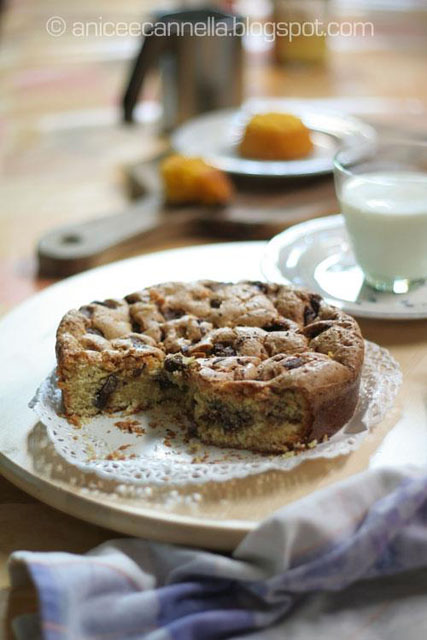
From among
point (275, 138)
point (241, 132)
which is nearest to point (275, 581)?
point (275, 138)

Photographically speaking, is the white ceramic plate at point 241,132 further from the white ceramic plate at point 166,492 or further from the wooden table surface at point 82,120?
the white ceramic plate at point 166,492

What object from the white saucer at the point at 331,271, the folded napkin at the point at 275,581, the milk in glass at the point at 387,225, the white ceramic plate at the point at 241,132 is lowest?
the folded napkin at the point at 275,581

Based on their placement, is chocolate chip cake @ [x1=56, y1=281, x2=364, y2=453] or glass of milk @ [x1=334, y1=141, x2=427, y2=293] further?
glass of milk @ [x1=334, y1=141, x2=427, y2=293]

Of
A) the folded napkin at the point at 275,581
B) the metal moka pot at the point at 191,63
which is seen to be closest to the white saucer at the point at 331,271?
the folded napkin at the point at 275,581

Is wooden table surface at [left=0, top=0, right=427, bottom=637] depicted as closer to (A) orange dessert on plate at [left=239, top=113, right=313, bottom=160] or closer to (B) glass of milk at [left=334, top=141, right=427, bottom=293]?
(B) glass of milk at [left=334, top=141, right=427, bottom=293]

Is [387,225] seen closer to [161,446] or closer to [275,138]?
[161,446]

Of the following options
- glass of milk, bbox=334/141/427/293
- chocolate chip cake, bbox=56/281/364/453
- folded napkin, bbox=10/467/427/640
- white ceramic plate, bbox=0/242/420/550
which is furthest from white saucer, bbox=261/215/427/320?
folded napkin, bbox=10/467/427/640

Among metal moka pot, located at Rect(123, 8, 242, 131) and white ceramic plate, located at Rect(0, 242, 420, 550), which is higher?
metal moka pot, located at Rect(123, 8, 242, 131)

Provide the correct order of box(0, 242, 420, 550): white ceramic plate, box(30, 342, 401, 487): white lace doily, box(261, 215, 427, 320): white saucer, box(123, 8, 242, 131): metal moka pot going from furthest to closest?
box(123, 8, 242, 131): metal moka pot < box(261, 215, 427, 320): white saucer < box(30, 342, 401, 487): white lace doily < box(0, 242, 420, 550): white ceramic plate
